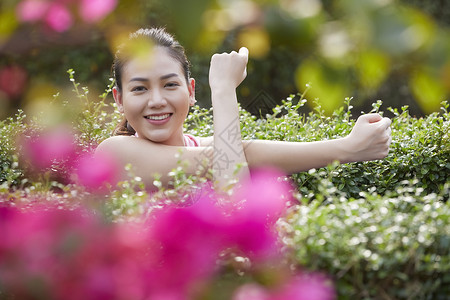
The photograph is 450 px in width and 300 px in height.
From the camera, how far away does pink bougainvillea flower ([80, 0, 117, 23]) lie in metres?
0.94

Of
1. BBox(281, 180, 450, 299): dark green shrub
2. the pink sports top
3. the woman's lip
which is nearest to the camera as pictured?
BBox(281, 180, 450, 299): dark green shrub

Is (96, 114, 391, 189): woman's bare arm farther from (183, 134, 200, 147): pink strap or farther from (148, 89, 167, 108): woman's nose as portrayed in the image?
(183, 134, 200, 147): pink strap

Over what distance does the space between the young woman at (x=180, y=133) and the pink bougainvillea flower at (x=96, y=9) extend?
1668mm

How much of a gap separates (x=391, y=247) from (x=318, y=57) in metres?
1.07

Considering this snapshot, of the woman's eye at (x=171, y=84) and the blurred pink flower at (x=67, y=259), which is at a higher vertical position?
the woman's eye at (x=171, y=84)

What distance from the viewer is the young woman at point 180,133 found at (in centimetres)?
268

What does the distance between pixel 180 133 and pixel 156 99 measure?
288 mm

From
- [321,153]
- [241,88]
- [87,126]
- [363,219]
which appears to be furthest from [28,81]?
[363,219]

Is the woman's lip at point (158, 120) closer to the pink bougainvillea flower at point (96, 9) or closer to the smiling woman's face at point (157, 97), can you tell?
the smiling woman's face at point (157, 97)

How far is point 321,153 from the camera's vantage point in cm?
267

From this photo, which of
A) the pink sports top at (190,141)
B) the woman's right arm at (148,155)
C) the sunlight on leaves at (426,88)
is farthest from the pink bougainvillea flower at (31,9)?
the pink sports top at (190,141)

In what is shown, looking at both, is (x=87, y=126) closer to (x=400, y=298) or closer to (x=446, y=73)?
(x=400, y=298)

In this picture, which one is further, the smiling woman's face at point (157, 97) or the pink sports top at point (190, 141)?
the pink sports top at point (190, 141)

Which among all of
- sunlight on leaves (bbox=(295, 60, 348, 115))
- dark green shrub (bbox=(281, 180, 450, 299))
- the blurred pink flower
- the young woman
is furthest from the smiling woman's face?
sunlight on leaves (bbox=(295, 60, 348, 115))
